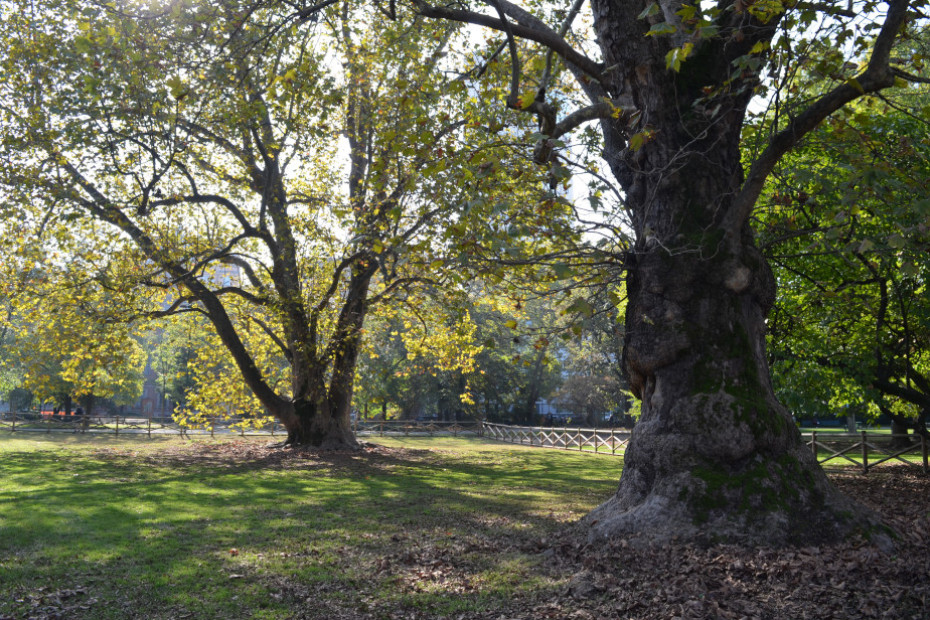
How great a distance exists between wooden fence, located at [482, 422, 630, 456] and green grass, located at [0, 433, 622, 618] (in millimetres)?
12560

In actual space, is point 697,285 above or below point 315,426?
above

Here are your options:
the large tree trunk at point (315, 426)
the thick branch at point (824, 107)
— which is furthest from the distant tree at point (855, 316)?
the large tree trunk at point (315, 426)

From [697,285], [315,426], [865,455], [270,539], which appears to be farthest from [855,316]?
[315,426]

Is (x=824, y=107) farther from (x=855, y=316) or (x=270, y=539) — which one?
(x=855, y=316)

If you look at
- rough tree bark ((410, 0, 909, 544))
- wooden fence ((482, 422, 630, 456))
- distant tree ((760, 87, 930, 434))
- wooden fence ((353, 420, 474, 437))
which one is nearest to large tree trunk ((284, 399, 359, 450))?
wooden fence ((482, 422, 630, 456))

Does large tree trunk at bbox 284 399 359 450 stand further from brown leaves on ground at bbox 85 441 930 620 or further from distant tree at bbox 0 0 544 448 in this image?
brown leaves on ground at bbox 85 441 930 620

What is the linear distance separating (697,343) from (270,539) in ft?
19.0

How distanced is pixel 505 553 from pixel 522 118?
6.09 metres

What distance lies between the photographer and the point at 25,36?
564 inches

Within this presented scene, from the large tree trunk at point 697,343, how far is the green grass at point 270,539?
70.2 inches

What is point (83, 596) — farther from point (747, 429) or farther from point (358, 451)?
point (358, 451)

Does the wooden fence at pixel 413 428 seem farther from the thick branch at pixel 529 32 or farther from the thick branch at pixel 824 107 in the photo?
the thick branch at pixel 824 107

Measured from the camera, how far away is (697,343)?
7359 mm

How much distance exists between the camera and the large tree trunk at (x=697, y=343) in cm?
669
